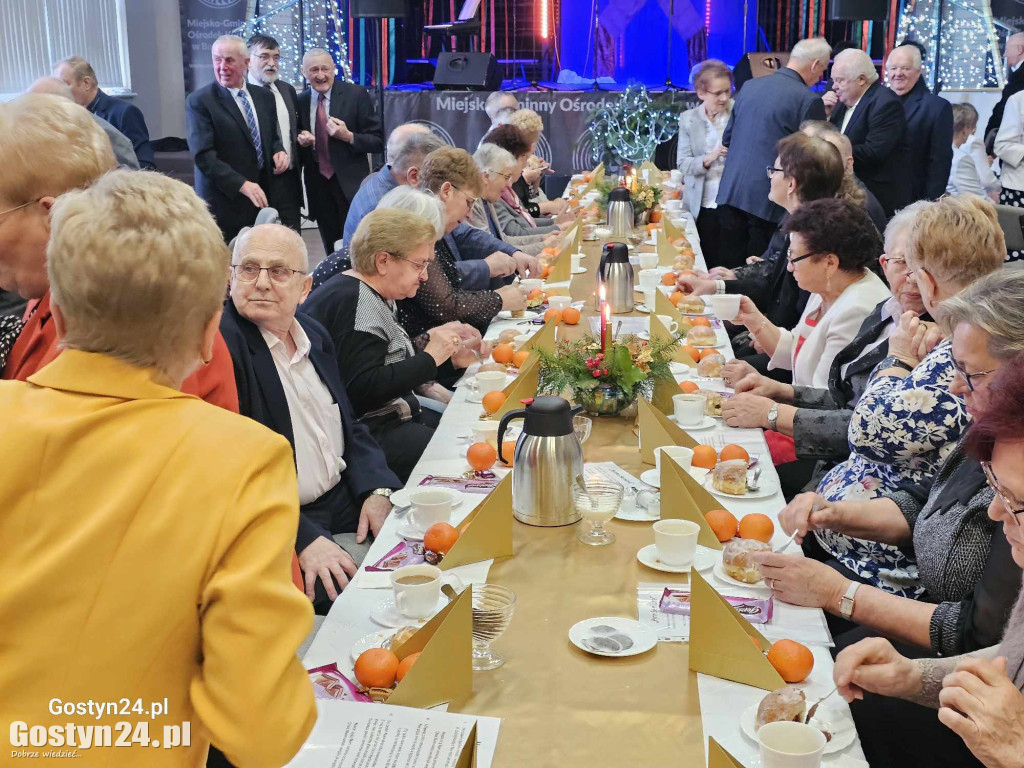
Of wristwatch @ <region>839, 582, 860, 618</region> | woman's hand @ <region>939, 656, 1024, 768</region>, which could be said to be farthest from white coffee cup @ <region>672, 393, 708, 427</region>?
woman's hand @ <region>939, 656, 1024, 768</region>

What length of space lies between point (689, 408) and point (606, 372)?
0.25 metres

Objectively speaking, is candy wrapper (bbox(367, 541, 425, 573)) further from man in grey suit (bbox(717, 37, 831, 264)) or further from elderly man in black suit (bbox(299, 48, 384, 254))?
elderly man in black suit (bbox(299, 48, 384, 254))

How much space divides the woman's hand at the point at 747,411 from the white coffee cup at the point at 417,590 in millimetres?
1298

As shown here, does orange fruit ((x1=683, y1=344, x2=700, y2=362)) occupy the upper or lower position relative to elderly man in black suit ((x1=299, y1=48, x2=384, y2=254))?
lower

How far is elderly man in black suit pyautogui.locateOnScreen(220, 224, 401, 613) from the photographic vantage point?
2.36 meters

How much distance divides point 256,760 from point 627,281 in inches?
131

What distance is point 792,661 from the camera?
61.1 inches

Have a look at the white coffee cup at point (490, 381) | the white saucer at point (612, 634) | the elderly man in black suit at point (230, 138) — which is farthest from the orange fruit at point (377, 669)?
the elderly man in black suit at point (230, 138)

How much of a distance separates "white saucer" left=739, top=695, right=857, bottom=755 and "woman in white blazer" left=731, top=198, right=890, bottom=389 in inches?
78.5

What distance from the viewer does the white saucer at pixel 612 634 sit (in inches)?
64.2

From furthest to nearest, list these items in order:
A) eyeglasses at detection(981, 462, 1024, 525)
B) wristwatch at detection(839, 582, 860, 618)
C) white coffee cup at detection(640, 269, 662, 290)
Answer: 1. white coffee cup at detection(640, 269, 662, 290)
2. wristwatch at detection(839, 582, 860, 618)
3. eyeglasses at detection(981, 462, 1024, 525)

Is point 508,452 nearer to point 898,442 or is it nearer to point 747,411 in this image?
point 747,411

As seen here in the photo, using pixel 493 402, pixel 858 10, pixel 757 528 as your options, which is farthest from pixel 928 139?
pixel 757 528

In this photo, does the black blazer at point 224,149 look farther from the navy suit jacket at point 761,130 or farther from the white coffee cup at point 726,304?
the white coffee cup at point 726,304
